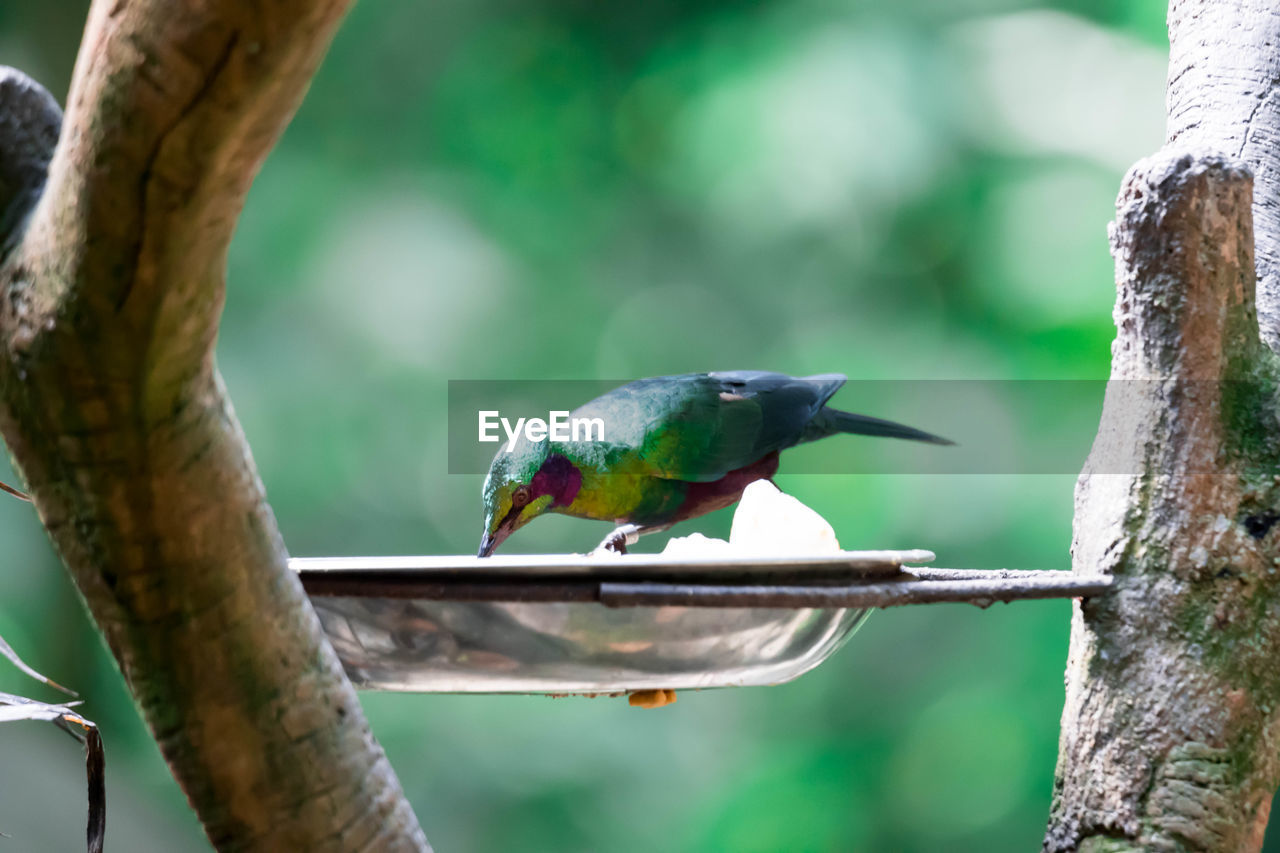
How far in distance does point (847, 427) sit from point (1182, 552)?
3.11 feet

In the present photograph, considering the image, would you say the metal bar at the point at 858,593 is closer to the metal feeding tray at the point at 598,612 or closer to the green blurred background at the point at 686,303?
the metal feeding tray at the point at 598,612

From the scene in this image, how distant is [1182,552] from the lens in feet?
2.36

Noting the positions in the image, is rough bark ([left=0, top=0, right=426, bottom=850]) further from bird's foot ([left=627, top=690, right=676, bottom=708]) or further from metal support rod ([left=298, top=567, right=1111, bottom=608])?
bird's foot ([left=627, top=690, right=676, bottom=708])

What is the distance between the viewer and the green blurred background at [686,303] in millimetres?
2455

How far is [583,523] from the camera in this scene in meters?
2.65

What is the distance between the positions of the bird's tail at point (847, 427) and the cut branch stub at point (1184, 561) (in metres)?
0.87

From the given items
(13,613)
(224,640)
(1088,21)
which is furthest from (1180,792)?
(13,613)

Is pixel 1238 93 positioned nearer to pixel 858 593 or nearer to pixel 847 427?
pixel 858 593

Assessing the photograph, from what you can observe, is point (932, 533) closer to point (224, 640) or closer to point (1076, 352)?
point (1076, 352)

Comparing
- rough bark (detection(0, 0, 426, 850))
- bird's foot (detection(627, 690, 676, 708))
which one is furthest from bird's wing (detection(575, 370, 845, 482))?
rough bark (detection(0, 0, 426, 850))

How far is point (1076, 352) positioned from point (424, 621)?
2.23 metres

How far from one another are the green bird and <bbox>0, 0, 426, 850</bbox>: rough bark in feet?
2.84

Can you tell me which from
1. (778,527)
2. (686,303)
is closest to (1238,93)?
(778,527)

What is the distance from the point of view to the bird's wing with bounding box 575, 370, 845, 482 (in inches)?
57.0
